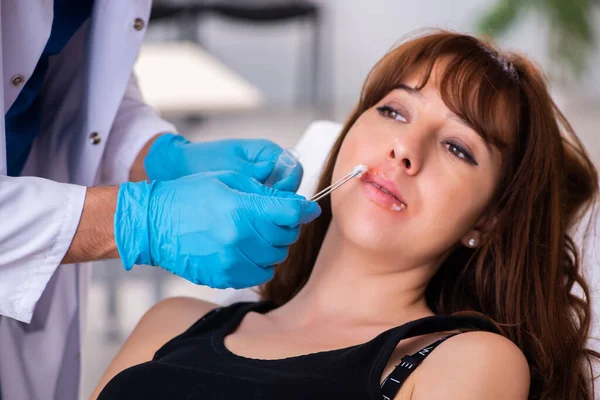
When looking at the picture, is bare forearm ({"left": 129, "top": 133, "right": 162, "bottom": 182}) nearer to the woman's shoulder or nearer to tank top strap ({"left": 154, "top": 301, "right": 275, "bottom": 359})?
tank top strap ({"left": 154, "top": 301, "right": 275, "bottom": 359})

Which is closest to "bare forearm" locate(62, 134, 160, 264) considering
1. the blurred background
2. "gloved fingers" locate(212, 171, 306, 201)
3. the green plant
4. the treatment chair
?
"gloved fingers" locate(212, 171, 306, 201)

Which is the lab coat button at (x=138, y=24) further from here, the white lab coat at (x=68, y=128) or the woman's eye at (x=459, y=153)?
the woman's eye at (x=459, y=153)

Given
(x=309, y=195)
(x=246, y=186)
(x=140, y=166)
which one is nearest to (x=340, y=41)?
(x=309, y=195)

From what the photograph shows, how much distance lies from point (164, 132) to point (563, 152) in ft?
2.68

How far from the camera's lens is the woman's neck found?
1.42 meters

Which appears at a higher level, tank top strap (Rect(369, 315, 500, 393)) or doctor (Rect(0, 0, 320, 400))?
doctor (Rect(0, 0, 320, 400))

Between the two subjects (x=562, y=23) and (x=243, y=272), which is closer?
(x=243, y=272)

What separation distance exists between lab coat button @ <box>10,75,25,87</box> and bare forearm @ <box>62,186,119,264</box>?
0.27 meters

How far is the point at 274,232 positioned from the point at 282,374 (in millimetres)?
227

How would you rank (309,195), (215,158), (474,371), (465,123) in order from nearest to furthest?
(474,371) < (465,123) < (215,158) < (309,195)

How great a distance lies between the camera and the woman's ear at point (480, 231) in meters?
1.48

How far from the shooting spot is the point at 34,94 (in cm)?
142

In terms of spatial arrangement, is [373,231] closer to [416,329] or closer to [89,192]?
[416,329]

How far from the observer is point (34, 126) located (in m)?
1.48
